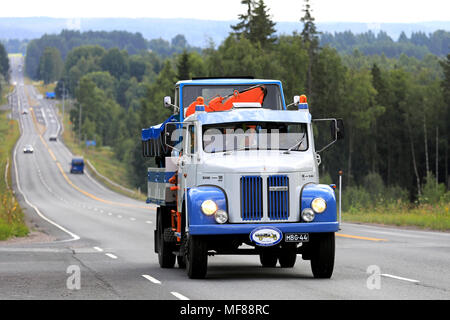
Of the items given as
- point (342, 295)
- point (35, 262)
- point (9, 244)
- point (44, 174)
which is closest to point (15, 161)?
point (44, 174)

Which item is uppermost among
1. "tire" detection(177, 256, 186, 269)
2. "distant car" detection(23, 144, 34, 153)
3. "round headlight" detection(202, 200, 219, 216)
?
"round headlight" detection(202, 200, 219, 216)

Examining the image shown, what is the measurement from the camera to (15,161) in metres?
142

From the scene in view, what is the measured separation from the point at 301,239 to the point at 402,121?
112523 mm

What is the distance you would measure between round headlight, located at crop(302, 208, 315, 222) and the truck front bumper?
9cm

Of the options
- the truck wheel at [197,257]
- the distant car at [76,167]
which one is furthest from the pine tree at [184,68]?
the truck wheel at [197,257]

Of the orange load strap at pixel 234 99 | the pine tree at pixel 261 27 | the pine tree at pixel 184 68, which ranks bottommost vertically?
the orange load strap at pixel 234 99

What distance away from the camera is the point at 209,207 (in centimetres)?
1520

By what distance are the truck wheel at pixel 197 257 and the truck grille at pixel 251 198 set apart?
2.74 feet

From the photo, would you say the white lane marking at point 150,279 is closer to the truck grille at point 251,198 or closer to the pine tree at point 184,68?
the truck grille at point 251,198

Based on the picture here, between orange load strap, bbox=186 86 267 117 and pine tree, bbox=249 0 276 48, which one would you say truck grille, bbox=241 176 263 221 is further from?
pine tree, bbox=249 0 276 48

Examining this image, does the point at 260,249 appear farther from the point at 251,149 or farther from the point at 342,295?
the point at 342,295

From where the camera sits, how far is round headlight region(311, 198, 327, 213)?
50.0ft

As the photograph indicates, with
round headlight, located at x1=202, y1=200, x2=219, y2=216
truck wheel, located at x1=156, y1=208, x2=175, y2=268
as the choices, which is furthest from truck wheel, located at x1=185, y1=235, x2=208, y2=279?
truck wheel, located at x1=156, y1=208, x2=175, y2=268

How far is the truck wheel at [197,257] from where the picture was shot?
50.3ft
